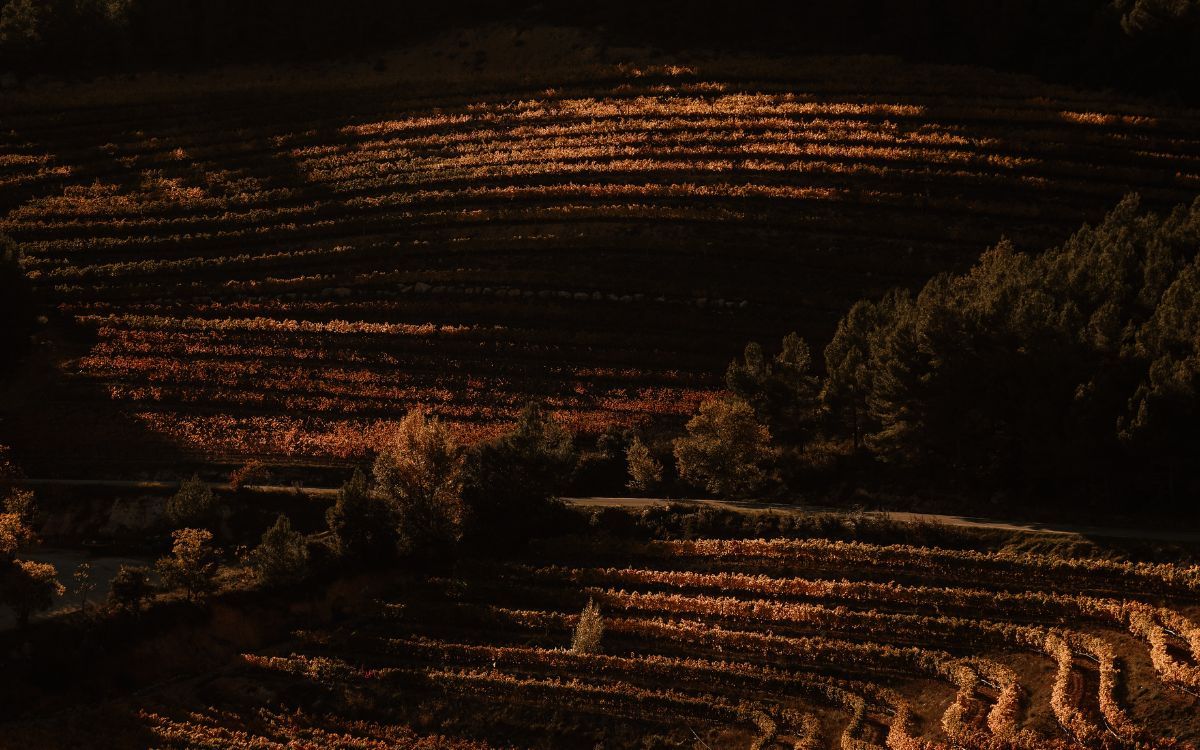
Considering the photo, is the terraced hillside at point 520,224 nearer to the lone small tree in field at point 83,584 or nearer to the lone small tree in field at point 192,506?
the lone small tree in field at point 192,506

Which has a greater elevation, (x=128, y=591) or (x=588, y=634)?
(x=128, y=591)

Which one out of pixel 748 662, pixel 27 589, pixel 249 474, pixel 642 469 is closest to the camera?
pixel 748 662

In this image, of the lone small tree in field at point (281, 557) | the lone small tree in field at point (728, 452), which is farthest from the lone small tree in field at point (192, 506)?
the lone small tree in field at point (728, 452)

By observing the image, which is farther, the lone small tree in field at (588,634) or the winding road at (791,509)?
the winding road at (791,509)

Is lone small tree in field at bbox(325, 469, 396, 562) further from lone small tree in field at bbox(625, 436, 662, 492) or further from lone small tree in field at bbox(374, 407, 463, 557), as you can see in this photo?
lone small tree in field at bbox(625, 436, 662, 492)

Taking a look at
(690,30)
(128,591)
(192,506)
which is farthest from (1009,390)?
(690,30)

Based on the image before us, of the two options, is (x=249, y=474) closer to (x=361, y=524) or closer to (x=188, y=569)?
(x=361, y=524)
